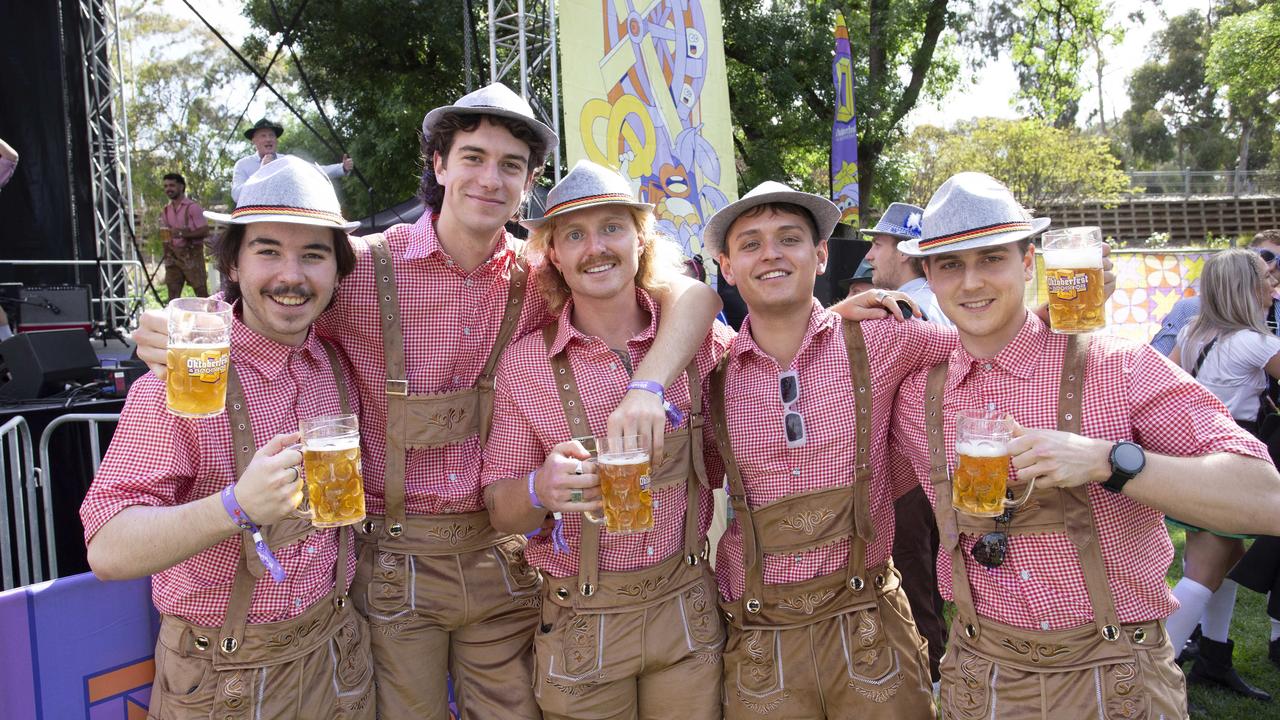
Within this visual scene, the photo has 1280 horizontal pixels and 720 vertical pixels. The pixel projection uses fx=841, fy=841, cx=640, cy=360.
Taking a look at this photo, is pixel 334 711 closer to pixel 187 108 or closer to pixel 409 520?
pixel 409 520

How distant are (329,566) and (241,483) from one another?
54 centimetres

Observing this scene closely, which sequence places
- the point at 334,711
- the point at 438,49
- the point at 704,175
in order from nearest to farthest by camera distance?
the point at 334,711 → the point at 704,175 → the point at 438,49

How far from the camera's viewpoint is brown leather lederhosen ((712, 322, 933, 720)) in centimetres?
226

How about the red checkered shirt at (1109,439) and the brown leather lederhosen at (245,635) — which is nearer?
the red checkered shirt at (1109,439)

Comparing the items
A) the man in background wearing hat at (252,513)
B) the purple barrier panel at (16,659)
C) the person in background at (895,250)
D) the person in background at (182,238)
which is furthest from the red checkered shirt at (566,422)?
the person in background at (182,238)

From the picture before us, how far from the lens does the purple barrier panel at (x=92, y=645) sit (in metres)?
2.22

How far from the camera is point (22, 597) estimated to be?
218 centimetres

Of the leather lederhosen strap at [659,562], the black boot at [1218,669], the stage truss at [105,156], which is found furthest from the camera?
the stage truss at [105,156]

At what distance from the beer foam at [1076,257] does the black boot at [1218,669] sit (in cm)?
296

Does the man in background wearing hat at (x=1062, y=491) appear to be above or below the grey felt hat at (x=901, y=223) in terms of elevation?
below

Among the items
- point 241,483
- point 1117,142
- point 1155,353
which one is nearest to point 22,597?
point 241,483

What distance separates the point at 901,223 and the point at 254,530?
4.18 metres

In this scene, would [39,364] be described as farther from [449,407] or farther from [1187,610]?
[1187,610]

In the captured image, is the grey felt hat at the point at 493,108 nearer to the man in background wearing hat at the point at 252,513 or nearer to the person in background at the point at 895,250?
the man in background wearing hat at the point at 252,513
